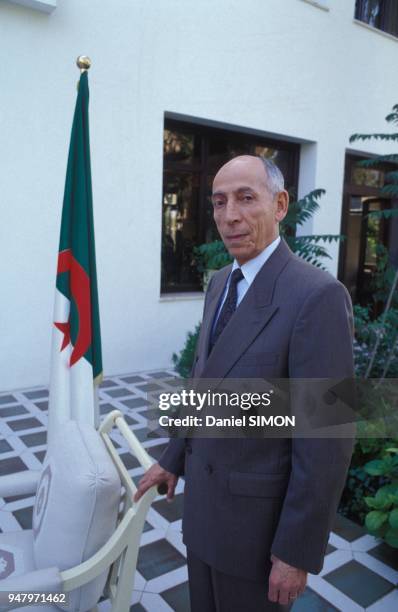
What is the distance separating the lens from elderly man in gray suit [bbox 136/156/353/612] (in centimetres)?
99

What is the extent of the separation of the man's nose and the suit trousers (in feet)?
2.90

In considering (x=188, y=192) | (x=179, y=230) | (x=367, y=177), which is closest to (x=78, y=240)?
(x=179, y=230)

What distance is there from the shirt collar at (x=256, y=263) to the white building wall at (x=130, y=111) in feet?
12.1

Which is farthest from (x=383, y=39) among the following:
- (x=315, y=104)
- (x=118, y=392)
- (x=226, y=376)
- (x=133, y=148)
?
(x=226, y=376)

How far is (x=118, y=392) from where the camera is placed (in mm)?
4617

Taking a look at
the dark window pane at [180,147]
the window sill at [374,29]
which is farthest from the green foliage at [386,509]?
the window sill at [374,29]

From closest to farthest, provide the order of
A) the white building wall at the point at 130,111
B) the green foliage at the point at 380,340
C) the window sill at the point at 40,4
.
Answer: the green foliage at the point at 380,340
the window sill at the point at 40,4
the white building wall at the point at 130,111

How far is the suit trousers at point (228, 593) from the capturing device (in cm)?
115

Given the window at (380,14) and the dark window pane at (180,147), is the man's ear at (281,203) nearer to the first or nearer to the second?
the dark window pane at (180,147)

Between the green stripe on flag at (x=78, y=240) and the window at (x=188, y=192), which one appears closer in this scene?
the green stripe on flag at (x=78, y=240)

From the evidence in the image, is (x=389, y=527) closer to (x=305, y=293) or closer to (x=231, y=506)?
(x=231, y=506)

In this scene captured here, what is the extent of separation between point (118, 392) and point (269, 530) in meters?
3.68

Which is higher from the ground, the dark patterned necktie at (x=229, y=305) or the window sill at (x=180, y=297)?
the dark patterned necktie at (x=229, y=305)

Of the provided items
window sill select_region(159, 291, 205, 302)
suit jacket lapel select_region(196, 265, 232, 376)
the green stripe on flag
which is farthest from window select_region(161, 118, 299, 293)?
suit jacket lapel select_region(196, 265, 232, 376)
